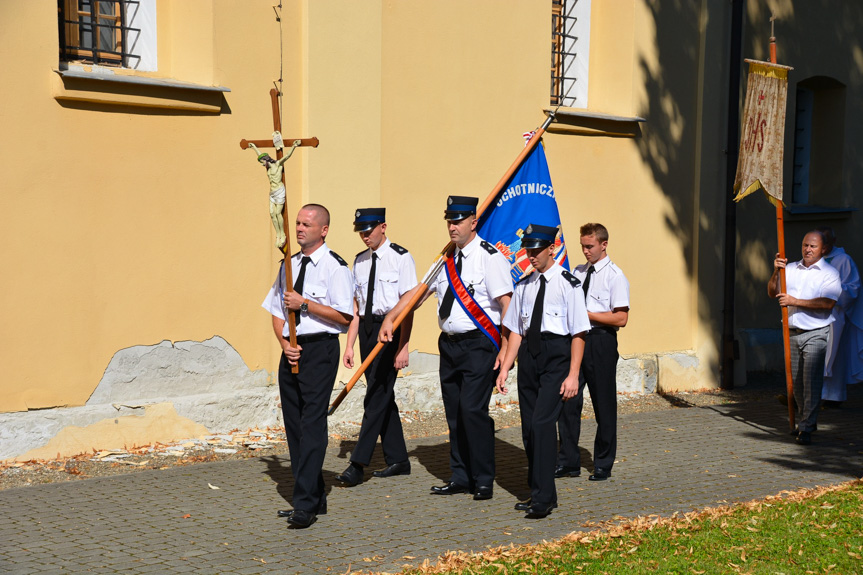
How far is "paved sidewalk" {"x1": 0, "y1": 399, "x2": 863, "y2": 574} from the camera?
6.07 metres

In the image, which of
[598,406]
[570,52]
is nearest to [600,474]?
[598,406]

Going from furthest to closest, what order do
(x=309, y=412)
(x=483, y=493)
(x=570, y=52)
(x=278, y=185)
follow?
(x=570, y=52) → (x=483, y=493) → (x=309, y=412) → (x=278, y=185)

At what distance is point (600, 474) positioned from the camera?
8.13 meters

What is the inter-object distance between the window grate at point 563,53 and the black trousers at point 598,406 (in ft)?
15.7

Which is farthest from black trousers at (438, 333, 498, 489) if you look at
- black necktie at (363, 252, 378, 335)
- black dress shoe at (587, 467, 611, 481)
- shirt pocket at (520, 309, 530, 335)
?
black dress shoe at (587, 467, 611, 481)

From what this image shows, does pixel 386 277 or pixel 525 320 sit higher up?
pixel 386 277

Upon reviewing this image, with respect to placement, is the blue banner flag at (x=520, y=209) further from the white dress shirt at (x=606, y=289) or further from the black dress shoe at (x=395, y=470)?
the black dress shoe at (x=395, y=470)

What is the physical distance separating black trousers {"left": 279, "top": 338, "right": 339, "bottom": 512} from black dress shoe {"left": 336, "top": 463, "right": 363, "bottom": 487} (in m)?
0.90

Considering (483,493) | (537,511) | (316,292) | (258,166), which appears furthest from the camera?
(258,166)

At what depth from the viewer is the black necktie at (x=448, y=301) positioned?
7.52m

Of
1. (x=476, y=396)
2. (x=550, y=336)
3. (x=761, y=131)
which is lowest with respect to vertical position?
(x=476, y=396)

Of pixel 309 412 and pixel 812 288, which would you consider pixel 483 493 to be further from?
pixel 812 288

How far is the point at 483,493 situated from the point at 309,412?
150cm

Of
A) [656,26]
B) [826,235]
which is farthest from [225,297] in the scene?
[656,26]
